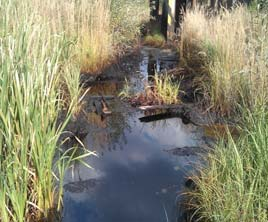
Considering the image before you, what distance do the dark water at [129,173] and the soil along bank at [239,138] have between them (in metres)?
0.38

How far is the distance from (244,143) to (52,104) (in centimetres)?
138

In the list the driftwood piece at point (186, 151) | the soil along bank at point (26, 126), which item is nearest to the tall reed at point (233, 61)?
the driftwood piece at point (186, 151)

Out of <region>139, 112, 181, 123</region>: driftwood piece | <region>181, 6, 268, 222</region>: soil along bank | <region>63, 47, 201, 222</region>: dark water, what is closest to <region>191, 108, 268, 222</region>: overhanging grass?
<region>181, 6, 268, 222</region>: soil along bank

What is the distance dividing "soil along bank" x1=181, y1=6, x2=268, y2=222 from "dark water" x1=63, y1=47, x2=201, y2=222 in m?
0.38

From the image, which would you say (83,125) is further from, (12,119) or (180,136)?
(12,119)

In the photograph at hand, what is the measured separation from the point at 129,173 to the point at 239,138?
3.62ft

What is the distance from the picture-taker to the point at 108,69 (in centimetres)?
685

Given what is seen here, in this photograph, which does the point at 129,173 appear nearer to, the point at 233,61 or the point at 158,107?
the point at 158,107

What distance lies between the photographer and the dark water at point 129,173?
2996 mm

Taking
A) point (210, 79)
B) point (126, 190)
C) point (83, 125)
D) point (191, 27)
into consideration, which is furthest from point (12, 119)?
point (191, 27)

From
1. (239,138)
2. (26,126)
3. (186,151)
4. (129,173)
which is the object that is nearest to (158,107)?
(186,151)

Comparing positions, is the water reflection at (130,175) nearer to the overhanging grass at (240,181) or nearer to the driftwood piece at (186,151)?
the driftwood piece at (186,151)

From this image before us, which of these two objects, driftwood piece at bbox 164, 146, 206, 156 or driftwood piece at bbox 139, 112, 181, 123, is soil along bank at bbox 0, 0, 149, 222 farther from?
driftwood piece at bbox 139, 112, 181, 123

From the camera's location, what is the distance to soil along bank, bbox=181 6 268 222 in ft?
7.93
